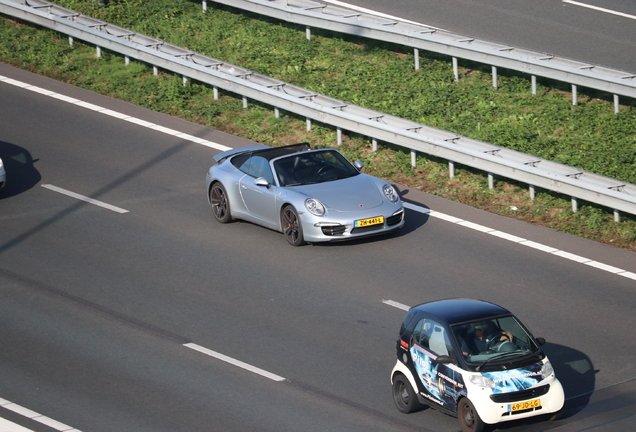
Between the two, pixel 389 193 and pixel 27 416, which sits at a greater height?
pixel 27 416

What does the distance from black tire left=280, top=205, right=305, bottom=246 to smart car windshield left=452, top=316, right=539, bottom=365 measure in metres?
5.19

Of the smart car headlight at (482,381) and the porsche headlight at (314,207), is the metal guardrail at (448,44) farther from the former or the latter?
the smart car headlight at (482,381)

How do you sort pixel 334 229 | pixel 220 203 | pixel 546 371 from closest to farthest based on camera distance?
1. pixel 546 371
2. pixel 334 229
3. pixel 220 203

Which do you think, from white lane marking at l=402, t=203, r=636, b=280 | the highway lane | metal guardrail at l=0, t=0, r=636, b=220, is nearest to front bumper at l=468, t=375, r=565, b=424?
white lane marking at l=402, t=203, r=636, b=280

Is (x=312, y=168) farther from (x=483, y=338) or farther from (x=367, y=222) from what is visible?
(x=483, y=338)

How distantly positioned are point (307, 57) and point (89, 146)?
623 cm

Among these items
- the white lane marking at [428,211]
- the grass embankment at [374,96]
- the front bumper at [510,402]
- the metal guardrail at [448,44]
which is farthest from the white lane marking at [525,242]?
the front bumper at [510,402]

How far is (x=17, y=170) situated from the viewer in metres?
17.0

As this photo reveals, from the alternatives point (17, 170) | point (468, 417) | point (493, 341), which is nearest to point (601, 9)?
point (17, 170)

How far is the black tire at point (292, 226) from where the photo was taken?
1388 cm

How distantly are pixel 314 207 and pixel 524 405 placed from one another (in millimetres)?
5938

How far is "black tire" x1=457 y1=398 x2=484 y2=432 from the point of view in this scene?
8.47 m

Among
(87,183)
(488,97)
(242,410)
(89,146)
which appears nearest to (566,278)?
(242,410)

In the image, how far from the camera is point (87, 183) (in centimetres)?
1647
